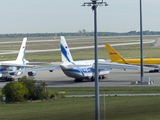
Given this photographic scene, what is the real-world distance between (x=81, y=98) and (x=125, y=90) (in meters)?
8.73

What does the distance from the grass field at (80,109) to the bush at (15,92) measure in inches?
48.5

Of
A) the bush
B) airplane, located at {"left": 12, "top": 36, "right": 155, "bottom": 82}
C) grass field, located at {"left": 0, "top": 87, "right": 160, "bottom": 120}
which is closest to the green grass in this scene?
grass field, located at {"left": 0, "top": 87, "right": 160, "bottom": 120}

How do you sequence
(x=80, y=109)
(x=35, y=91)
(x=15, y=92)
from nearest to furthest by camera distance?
(x=80, y=109) → (x=15, y=92) → (x=35, y=91)

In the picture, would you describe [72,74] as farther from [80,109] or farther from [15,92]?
[80,109]

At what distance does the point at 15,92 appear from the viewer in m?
40.8

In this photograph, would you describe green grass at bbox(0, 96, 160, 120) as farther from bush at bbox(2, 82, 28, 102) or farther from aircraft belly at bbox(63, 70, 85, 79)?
aircraft belly at bbox(63, 70, 85, 79)

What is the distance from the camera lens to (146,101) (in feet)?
123

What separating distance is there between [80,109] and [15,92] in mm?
9498

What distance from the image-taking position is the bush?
1614 inches

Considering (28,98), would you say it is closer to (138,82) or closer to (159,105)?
(159,105)

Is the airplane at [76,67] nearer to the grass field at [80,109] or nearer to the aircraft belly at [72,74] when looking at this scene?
the aircraft belly at [72,74]

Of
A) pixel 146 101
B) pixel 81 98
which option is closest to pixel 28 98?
pixel 81 98

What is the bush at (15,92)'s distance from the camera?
4098cm

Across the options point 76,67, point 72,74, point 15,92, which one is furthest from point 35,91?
point 76,67
